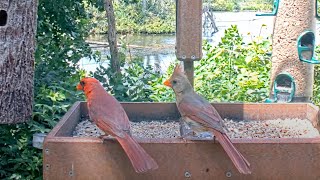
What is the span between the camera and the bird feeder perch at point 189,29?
2727 millimetres

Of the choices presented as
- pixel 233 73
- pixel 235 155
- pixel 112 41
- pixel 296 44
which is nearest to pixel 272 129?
pixel 235 155

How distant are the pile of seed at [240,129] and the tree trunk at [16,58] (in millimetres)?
676

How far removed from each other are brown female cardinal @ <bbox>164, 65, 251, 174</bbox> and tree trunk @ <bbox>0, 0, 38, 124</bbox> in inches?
43.5

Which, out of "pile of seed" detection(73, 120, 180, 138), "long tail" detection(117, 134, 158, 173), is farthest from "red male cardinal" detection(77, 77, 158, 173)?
"pile of seed" detection(73, 120, 180, 138)

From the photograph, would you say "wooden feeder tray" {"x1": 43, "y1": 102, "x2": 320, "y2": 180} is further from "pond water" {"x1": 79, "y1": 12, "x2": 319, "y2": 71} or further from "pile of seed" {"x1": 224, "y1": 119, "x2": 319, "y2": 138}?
"pond water" {"x1": 79, "y1": 12, "x2": 319, "y2": 71}

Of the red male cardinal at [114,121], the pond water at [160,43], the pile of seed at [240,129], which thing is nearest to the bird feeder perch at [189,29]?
the pile of seed at [240,129]

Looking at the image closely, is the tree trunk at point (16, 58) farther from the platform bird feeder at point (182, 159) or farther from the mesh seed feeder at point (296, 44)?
the mesh seed feeder at point (296, 44)

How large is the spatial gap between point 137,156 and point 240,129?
0.79 m

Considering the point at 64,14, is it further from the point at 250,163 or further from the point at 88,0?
the point at 250,163

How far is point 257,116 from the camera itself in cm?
249

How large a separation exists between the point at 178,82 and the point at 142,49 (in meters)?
10.2

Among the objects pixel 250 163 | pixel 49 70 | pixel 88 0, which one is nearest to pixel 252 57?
pixel 88 0

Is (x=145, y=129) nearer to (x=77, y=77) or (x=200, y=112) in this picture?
(x=200, y=112)

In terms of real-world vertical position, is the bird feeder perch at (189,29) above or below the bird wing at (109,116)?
above
